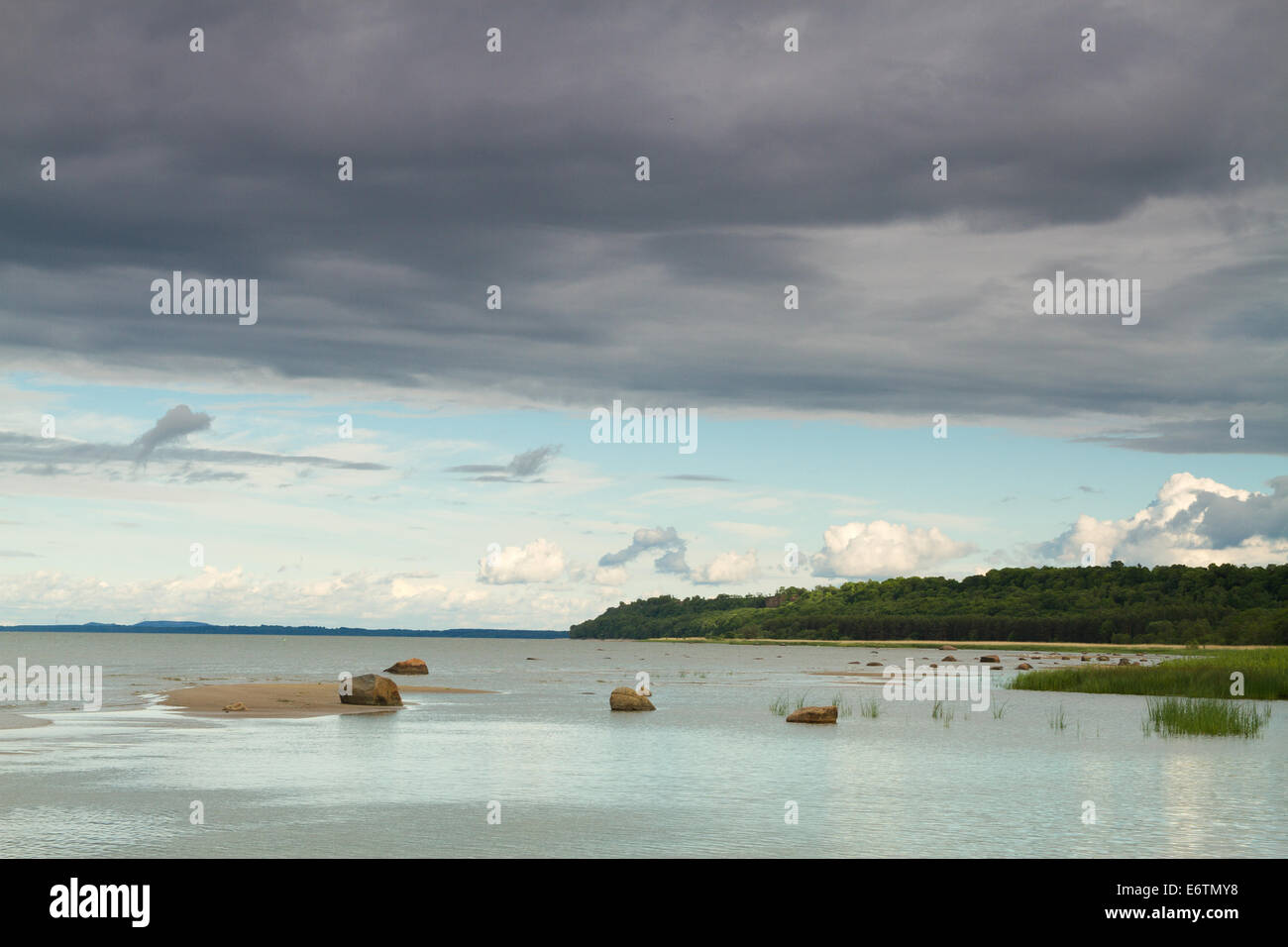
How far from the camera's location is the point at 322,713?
195 feet

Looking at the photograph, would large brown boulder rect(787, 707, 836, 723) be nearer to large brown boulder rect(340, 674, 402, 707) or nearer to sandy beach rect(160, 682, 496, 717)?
sandy beach rect(160, 682, 496, 717)

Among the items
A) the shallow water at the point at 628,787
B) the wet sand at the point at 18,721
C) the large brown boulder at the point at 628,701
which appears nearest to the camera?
the shallow water at the point at 628,787

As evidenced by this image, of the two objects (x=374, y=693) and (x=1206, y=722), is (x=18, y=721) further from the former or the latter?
(x=1206, y=722)

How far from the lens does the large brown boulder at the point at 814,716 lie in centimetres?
5748

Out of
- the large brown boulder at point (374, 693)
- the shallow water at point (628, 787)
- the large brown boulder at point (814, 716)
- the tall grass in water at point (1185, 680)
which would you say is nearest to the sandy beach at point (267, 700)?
the large brown boulder at point (374, 693)

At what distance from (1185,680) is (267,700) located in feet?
179

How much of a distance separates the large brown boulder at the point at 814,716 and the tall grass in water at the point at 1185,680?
25.1 m

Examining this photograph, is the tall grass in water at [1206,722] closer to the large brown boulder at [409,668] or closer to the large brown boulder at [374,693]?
the large brown boulder at [374,693]

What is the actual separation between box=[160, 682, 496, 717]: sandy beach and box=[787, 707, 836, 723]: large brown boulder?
21038mm

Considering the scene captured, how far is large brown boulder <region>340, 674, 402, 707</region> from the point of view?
63719mm

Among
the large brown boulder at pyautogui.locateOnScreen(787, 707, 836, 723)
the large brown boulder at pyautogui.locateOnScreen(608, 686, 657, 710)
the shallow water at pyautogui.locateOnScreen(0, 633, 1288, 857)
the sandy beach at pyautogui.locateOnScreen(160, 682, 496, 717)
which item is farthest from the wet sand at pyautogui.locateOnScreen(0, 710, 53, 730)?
the large brown boulder at pyautogui.locateOnScreen(787, 707, 836, 723)
